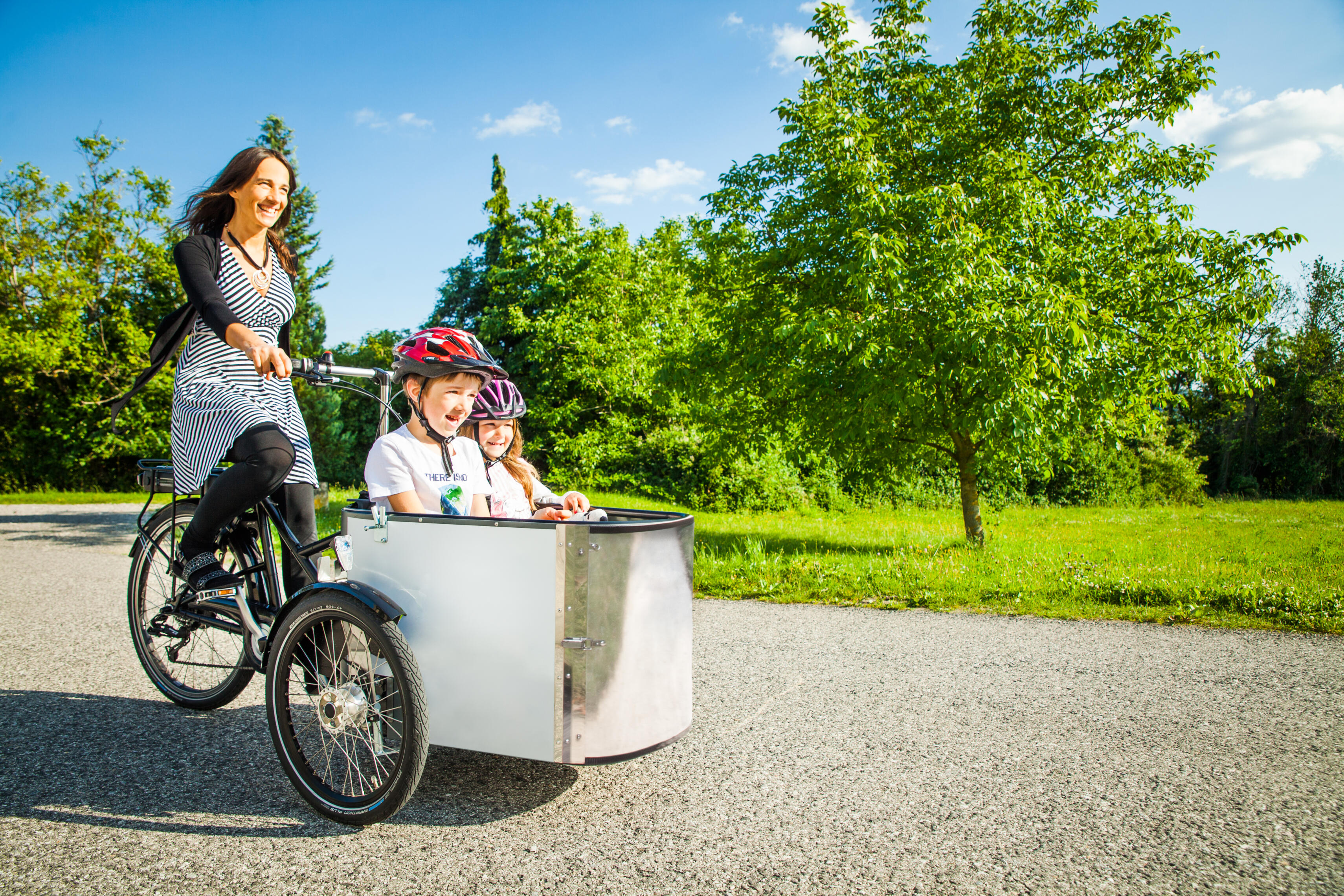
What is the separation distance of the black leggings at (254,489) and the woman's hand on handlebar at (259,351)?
33cm

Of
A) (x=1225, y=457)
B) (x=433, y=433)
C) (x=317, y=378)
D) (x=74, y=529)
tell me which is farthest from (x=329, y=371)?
(x=1225, y=457)

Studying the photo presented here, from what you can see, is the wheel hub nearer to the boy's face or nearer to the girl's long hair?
the boy's face

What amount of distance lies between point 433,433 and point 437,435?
0.06ft

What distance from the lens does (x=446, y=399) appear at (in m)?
3.08

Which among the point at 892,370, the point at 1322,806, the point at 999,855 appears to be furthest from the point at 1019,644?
the point at 892,370

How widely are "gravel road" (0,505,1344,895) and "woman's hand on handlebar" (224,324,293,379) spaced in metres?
1.52

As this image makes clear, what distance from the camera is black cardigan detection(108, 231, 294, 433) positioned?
2863 millimetres

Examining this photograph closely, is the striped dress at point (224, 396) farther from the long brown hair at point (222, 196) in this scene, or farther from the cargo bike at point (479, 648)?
the cargo bike at point (479, 648)

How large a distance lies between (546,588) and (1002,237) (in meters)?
8.45

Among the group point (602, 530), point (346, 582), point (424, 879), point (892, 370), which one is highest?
point (892, 370)

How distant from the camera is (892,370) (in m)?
9.17

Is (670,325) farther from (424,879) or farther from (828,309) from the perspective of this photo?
(424,879)

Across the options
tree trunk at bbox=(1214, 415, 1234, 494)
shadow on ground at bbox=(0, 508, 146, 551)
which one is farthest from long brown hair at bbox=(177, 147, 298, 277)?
tree trunk at bbox=(1214, 415, 1234, 494)

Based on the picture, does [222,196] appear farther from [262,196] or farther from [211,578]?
[211,578]
